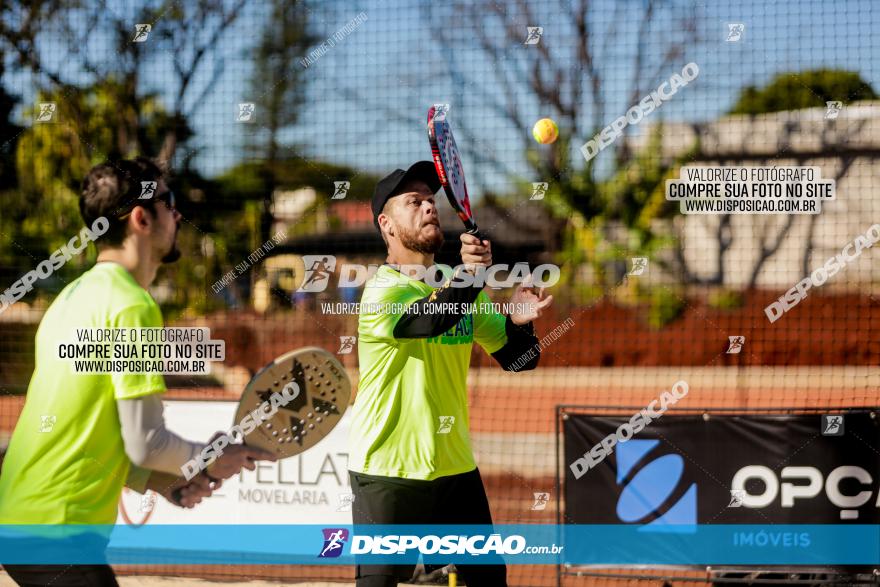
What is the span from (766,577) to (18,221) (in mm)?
10123

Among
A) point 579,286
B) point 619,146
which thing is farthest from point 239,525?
point 579,286

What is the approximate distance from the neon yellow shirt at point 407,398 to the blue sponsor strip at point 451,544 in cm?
31

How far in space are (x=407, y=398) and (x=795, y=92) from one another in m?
13.8

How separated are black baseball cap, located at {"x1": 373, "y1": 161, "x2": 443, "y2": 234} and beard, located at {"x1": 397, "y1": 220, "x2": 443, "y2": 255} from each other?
18cm

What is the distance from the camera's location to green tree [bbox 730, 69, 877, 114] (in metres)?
12.6

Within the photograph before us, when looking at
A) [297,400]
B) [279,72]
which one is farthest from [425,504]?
[279,72]

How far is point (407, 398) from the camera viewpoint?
434 centimetres

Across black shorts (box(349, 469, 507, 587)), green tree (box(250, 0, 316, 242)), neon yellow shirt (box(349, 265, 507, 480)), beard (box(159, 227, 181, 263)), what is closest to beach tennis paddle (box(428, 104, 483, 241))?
neon yellow shirt (box(349, 265, 507, 480))

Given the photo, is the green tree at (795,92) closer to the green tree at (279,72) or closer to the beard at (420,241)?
the green tree at (279,72)

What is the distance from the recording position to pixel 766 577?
5.94m

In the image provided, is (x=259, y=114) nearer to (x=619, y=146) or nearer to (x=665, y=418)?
(x=619, y=146)

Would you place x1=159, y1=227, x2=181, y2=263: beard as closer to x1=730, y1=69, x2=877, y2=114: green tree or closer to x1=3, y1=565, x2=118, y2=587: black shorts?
x1=3, y1=565, x2=118, y2=587: black shorts

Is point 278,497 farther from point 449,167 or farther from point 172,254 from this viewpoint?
point 172,254

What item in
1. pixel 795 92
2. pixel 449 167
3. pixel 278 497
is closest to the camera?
pixel 449 167
